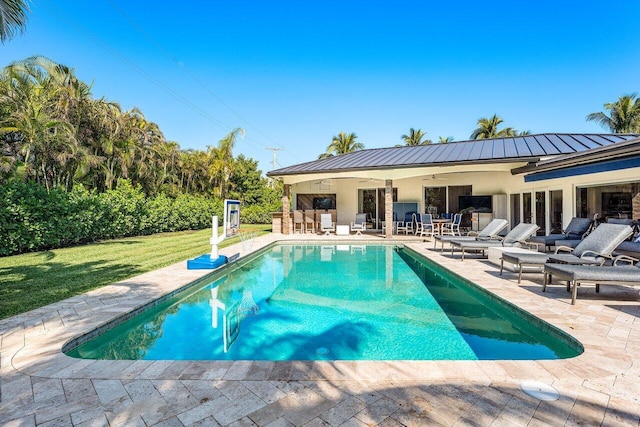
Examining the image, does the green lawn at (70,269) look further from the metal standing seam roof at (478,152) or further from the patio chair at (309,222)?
the metal standing seam roof at (478,152)

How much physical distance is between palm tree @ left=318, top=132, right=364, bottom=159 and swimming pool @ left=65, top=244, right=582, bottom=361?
30.7 m

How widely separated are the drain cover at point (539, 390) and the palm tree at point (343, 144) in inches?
1416

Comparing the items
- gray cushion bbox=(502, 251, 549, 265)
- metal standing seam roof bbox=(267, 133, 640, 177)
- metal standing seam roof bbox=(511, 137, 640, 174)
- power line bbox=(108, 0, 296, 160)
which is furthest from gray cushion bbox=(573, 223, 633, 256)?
power line bbox=(108, 0, 296, 160)

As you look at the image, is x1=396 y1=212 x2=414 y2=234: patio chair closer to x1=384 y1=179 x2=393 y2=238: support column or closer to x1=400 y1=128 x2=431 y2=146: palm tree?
x1=384 y1=179 x2=393 y2=238: support column

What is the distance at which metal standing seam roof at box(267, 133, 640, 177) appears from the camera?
43.8ft

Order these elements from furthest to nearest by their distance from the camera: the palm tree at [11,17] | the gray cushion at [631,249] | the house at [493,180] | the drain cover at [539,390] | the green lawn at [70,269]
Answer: the house at [493,180] < the gray cushion at [631,249] < the palm tree at [11,17] < the green lawn at [70,269] < the drain cover at [539,390]

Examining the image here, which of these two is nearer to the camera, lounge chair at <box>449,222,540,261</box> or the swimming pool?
the swimming pool

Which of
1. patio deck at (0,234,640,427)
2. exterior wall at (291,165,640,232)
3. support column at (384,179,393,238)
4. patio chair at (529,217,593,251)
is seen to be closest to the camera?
patio deck at (0,234,640,427)

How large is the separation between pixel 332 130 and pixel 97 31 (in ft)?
83.5

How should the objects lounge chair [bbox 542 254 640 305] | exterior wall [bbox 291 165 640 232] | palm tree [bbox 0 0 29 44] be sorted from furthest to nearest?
exterior wall [bbox 291 165 640 232] → palm tree [bbox 0 0 29 44] → lounge chair [bbox 542 254 640 305]

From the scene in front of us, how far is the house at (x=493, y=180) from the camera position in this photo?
9250 millimetres

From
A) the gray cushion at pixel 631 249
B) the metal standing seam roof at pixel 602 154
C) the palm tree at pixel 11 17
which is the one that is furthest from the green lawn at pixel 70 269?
the metal standing seam roof at pixel 602 154

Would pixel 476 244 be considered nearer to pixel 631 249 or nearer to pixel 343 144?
pixel 631 249

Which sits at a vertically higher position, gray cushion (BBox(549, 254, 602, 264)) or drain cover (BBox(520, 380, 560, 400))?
gray cushion (BBox(549, 254, 602, 264))
